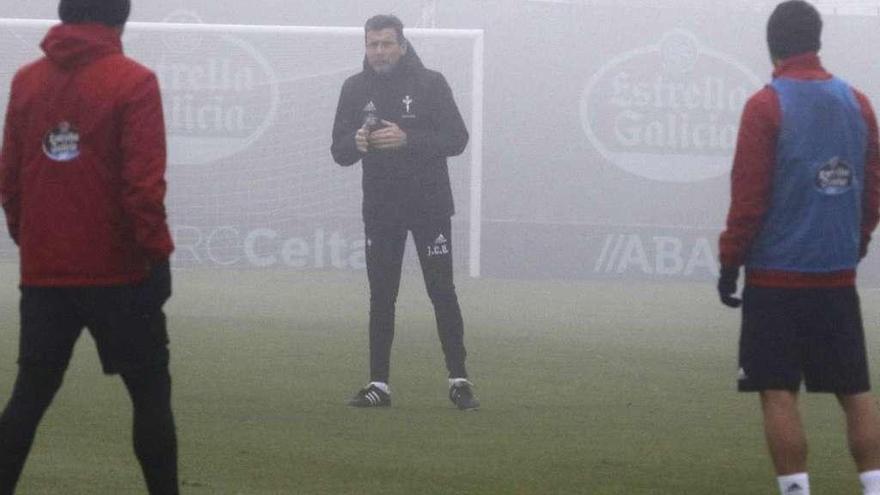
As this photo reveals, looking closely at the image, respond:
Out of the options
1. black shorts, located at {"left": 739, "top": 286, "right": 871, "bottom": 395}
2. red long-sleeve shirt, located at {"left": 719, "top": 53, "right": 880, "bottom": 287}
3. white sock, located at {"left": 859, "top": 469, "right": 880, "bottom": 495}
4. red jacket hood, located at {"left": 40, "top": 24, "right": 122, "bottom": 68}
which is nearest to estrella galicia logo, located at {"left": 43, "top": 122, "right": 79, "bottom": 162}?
red jacket hood, located at {"left": 40, "top": 24, "right": 122, "bottom": 68}

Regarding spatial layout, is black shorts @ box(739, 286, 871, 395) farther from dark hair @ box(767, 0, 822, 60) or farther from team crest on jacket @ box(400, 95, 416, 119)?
team crest on jacket @ box(400, 95, 416, 119)

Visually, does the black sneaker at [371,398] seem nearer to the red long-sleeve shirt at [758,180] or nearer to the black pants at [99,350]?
the red long-sleeve shirt at [758,180]

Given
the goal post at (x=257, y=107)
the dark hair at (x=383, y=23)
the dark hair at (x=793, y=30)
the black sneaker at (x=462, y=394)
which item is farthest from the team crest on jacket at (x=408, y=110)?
the goal post at (x=257, y=107)

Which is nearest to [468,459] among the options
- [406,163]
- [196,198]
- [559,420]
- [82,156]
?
[559,420]

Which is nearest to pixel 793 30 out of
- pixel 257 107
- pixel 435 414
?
pixel 435 414

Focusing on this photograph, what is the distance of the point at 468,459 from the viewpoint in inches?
293

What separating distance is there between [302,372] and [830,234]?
5606mm

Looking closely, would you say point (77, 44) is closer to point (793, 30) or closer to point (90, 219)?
point (90, 219)

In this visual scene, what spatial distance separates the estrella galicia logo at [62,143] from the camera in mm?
5172

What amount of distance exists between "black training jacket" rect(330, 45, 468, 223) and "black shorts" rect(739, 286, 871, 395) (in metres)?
3.34

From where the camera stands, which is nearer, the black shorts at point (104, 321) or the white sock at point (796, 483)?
the black shorts at point (104, 321)

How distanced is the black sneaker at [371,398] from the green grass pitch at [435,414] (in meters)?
0.07

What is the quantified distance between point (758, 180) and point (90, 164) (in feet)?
6.61

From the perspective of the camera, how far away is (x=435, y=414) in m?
8.93
